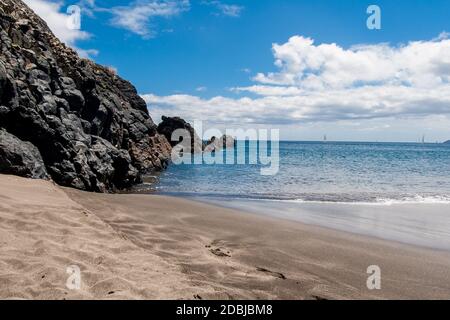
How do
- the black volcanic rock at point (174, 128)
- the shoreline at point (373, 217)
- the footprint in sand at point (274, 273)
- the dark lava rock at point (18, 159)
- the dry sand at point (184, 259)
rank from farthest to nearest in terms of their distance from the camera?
the black volcanic rock at point (174, 128), the dark lava rock at point (18, 159), the shoreline at point (373, 217), the footprint in sand at point (274, 273), the dry sand at point (184, 259)

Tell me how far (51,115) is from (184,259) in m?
15.9

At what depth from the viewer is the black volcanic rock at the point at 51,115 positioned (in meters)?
16.9

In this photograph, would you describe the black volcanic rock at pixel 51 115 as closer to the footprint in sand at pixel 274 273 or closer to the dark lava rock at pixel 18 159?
the dark lava rock at pixel 18 159

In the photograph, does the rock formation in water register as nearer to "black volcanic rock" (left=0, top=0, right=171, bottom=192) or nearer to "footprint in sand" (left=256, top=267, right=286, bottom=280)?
"black volcanic rock" (left=0, top=0, right=171, bottom=192)

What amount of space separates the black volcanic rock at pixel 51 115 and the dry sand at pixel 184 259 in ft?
20.1

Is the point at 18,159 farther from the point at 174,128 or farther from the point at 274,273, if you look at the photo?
the point at 174,128

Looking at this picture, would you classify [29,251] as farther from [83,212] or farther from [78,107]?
[78,107]

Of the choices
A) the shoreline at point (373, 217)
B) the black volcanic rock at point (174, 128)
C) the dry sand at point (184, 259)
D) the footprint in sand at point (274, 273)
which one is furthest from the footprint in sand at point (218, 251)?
the black volcanic rock at point (174, 128)

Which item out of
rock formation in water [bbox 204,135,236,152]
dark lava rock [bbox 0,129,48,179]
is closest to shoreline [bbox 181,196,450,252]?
dark lava rock [bbox 0,129,48,179]

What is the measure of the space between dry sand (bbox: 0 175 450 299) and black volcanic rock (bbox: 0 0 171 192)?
6130 mm

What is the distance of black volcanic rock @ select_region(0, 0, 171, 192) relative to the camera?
16.9 meters
